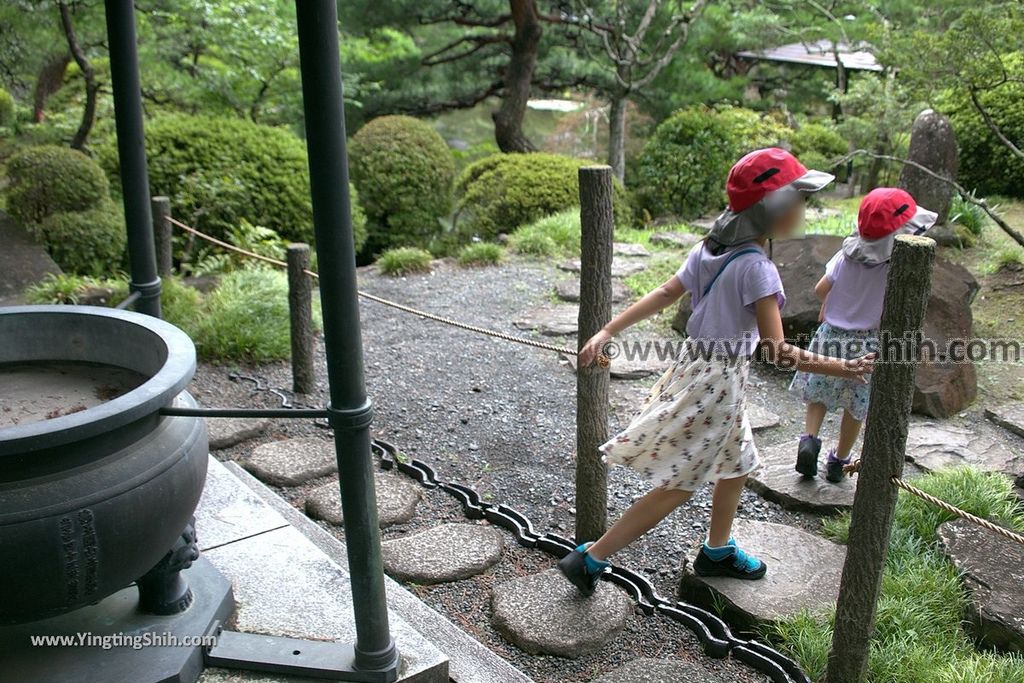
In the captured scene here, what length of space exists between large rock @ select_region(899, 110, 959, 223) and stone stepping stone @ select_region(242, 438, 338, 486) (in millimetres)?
4859

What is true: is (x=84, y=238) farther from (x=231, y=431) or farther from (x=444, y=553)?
(x=444, y=553)

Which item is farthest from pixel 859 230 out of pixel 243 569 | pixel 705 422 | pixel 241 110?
pixel 241 110

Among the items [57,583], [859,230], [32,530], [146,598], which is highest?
[859,230]

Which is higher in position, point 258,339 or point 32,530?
point 32,530

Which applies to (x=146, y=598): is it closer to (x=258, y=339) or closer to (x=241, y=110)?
(x=258, y=339)

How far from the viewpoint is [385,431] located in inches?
181

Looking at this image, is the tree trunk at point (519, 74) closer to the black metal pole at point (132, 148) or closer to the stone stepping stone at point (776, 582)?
the black metal pole at point (132, 148)

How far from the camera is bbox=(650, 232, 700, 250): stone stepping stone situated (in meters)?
8.41

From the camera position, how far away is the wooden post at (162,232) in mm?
5785

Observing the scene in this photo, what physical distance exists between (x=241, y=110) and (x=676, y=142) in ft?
17.6

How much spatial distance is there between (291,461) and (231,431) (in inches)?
21.4

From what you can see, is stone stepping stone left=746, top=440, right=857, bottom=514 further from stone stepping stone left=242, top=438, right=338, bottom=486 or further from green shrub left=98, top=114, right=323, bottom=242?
green shrub left=98, top=114, right=323, bottom=242

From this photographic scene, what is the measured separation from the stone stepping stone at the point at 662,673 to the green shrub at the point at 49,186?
6.38 m

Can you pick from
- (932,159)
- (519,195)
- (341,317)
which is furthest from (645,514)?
(519,195)
